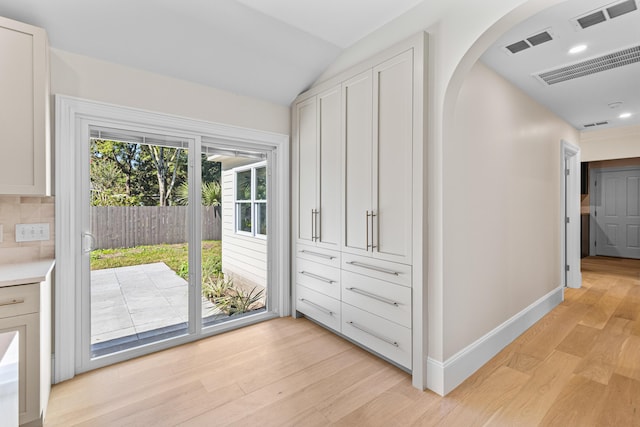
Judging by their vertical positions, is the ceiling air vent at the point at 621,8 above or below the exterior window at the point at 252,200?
above

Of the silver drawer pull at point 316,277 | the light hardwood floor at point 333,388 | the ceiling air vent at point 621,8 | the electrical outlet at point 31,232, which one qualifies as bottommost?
the light hardwood floor at point 333,388

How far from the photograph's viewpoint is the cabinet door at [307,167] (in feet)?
9.50

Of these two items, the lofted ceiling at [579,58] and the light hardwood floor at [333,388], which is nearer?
the light hardwood floor at [333,388]

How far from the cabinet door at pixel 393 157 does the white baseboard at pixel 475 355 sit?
0.73 metres

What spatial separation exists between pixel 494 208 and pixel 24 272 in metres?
3.17

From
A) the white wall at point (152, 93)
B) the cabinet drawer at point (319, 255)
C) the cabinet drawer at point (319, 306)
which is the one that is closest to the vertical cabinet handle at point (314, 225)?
the cabinet drawer at point (319, 255)

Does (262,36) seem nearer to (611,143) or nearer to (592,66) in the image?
(592,66)

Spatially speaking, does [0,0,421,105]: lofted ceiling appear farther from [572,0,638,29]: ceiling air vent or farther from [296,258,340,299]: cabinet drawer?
[296,258,340,299]: cabinet drawer

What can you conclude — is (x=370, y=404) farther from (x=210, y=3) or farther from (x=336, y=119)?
(x=210, y=3)

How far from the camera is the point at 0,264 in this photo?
193 centimetres

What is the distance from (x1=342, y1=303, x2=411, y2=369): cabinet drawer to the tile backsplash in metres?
2.22

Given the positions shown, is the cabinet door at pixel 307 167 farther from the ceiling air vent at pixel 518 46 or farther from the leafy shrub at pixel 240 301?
the ceiling air vent at pixel 518 46

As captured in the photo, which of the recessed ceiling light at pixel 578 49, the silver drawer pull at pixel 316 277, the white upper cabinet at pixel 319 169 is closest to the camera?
the recessed ceiling light at pixel 578 49

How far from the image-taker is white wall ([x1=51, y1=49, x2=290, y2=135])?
2111 mm
